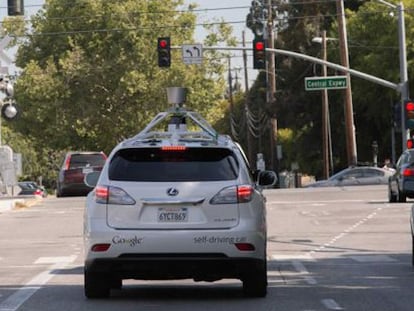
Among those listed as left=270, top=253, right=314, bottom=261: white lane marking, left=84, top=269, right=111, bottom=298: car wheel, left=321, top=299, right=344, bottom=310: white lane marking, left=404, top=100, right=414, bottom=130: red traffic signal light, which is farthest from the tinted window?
left=84, top=269, right=111, bottom=298: car wheel

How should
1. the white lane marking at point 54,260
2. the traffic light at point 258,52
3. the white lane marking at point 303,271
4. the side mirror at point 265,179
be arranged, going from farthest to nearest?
the traffic light at point 258,52
the white lane marking at point 54,260
the white lane marking at point 303,271
the side mirror at point 265,179

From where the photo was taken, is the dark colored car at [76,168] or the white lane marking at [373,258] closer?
the white lane marking at [373,258]

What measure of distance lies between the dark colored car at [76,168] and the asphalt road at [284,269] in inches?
441

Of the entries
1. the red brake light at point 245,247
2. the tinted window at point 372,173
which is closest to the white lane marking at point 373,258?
the red brake light at point 245,247

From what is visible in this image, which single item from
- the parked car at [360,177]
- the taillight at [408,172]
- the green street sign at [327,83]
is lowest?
the parked car at [360,177]

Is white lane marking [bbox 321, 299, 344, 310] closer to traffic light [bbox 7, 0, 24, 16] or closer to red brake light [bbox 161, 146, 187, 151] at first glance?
red brake light [bbox 161, 146, 187, 151]

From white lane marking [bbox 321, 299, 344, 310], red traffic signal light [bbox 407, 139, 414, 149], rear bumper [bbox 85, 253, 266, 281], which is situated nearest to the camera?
white lane marking [bbox 321, 299, 344, 310]

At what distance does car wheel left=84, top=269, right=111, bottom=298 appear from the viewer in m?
14.4

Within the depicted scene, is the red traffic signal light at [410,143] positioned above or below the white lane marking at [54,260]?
above

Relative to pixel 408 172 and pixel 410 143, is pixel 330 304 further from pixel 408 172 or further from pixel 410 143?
pixel 410 143

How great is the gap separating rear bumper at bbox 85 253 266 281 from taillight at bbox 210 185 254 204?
22.2 inches

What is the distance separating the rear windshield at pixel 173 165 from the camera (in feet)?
46.0

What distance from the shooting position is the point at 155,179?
13992mm

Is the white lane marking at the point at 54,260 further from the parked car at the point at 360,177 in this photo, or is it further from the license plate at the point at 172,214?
the parked car at the point at 360,177
